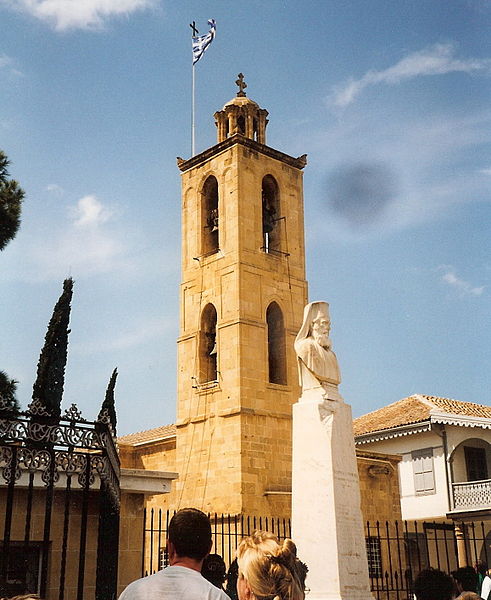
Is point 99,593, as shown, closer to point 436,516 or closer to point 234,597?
point 234,597

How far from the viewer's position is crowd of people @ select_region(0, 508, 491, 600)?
3.04 meters

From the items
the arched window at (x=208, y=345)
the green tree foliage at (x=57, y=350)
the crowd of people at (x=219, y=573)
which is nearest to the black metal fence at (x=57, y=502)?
the crowd of people at (x=219, y=573)

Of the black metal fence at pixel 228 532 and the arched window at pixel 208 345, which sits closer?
the black metal fence at pixel 228 532

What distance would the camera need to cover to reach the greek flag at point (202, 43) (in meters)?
27.1

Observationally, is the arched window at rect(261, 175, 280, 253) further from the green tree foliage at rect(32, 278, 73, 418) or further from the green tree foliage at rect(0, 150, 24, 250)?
the green tree foliage at rect(0, 150, 24, 250)

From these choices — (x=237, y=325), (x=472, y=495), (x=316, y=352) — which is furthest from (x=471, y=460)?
(x=316, y=352)

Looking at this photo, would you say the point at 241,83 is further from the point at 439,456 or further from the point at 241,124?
the point at 439,456

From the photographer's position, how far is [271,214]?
2630 cm

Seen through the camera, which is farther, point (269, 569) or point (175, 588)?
point (269, 569)

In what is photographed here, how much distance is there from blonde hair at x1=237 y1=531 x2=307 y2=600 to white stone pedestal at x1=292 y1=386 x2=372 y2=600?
5563 mm

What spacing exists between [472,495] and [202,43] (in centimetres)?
1889

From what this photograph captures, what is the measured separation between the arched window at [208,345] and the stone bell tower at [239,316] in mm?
36

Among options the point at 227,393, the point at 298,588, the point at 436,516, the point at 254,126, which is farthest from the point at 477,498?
the point at 298,588

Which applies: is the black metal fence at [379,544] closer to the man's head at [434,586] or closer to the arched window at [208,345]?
the arched window at [208,345]
